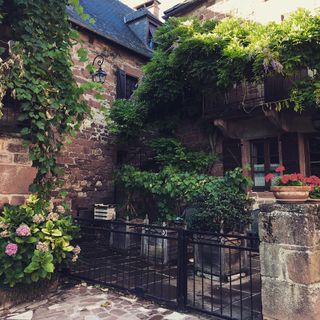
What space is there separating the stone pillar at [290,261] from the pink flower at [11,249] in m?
2.76

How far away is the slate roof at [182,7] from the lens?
10.7 m

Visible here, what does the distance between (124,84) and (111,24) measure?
2.87 m

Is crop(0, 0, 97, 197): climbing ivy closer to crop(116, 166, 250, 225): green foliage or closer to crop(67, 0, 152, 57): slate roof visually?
crop(116, 166, 250, 225): green foliage

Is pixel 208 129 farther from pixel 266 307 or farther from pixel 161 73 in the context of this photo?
pixel 266 307

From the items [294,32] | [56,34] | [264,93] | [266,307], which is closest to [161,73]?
[264,93]

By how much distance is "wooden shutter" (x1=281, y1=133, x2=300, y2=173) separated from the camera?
25.9ft

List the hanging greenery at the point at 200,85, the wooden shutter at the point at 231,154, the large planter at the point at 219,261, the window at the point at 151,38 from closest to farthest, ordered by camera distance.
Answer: the large planter at the point at 219,261
the hanging greenery at the point at 200,85
the wooden shutter at the point at 231,154
the window at the point at 151,38

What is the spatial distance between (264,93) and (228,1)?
156 inches

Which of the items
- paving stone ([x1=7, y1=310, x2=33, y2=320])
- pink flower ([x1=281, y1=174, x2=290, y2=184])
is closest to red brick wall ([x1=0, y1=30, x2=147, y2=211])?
paving stone ([x1=7, y1=310, x2=33, y2=320])

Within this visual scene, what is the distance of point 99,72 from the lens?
8172 mm

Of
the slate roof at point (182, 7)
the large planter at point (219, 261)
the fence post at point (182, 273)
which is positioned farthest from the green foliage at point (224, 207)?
the slate roof at point (182, 7)

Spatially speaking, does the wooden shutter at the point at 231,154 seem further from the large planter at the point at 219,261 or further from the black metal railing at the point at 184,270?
the large planter at the point at 219,261

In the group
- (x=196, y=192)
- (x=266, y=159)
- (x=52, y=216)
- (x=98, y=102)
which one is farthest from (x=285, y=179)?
(x=98, y=102)

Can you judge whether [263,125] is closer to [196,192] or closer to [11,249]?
[196,192]
